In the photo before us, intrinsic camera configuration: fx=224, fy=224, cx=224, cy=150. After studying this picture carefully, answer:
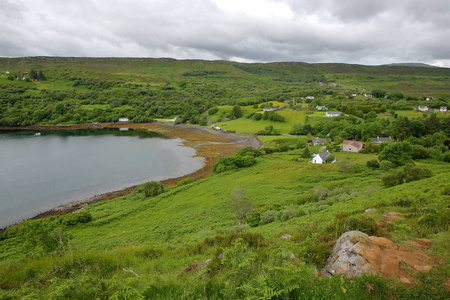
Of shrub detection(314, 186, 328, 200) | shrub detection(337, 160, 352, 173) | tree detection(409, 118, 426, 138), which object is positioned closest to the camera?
shrub detection(314, 186, 328, 200)

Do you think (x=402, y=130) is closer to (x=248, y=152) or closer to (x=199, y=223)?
(x=248, y=152)

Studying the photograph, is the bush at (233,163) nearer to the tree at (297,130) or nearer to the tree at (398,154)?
the tree at (398,154)

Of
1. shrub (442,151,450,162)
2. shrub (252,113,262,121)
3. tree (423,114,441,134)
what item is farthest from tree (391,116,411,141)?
shrub (252,113,262,121)

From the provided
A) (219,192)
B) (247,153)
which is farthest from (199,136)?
(219,192)

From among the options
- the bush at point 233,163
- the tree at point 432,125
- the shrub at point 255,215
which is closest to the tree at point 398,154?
the bush at point 233,163

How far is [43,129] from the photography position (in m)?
102

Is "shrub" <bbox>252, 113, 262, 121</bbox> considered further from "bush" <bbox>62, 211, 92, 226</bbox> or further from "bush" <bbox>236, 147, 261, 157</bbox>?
"bush" <bbox>62, 211, 92, 226</bbox>

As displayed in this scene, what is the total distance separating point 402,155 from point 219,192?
33.2 metres

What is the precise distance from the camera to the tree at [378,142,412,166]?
39.2 m

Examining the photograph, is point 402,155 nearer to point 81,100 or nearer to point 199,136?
point 199,136

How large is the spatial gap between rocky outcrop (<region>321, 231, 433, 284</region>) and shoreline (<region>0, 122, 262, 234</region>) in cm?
3952

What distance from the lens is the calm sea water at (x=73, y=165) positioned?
39.5 m

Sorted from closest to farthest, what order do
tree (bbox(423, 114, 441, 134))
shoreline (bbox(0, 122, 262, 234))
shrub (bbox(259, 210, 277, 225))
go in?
1. shrub (bbox(259, 210, 277, 225))
2. shoreline (bbox(0, 122, 262, 234))
3. tree (bbox(423, 114, 441, 134))

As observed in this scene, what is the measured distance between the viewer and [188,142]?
81688mm
